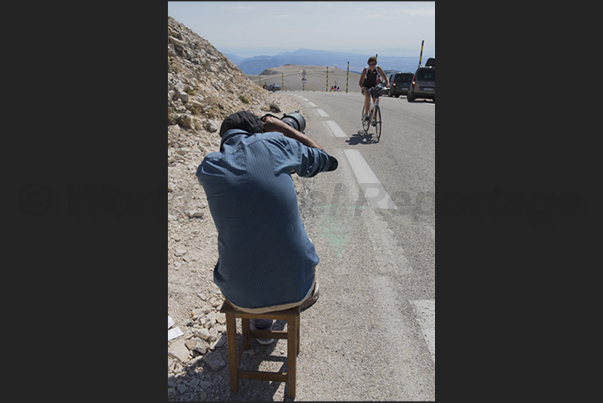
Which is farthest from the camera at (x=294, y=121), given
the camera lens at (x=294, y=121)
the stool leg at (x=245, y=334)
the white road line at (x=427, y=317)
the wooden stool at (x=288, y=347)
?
the white road line at (x=427, y=317)

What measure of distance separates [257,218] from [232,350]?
0.94 m

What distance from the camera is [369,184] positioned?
585 cm

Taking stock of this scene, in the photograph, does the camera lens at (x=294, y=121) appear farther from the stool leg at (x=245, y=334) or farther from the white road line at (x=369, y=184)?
the white road line at (x=369, y=184)

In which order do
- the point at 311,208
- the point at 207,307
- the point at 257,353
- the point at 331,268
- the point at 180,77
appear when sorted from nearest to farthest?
the point at 257,353 → the point at 207,307 → the point at 331,268 → the point at 311,208 → the point at 180,77

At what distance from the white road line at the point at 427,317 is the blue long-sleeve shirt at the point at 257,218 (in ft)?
4.01

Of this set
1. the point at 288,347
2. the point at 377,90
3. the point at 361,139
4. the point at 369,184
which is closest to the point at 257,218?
the point at 288,347

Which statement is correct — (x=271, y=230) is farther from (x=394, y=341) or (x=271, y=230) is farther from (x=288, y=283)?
(x=394, y=341)

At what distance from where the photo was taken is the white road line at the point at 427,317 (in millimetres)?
2664

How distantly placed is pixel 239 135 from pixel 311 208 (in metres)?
3.15

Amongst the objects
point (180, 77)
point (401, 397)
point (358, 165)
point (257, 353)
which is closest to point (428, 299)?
point (401, 397)

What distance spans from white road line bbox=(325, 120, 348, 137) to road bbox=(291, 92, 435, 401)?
265cm

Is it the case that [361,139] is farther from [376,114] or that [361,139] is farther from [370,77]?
[370,77]

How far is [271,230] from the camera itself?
185 centimetres

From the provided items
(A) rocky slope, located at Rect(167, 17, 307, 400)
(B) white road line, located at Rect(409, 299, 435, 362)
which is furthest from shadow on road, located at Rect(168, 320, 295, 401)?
(B) white road line, located at Rect(409, 299, 435, 362)
